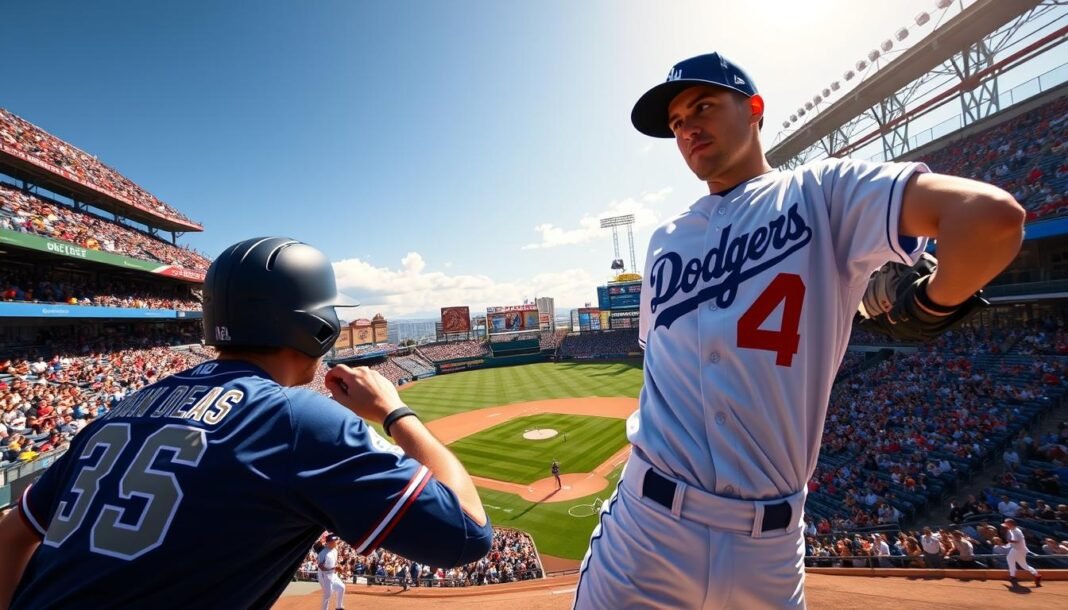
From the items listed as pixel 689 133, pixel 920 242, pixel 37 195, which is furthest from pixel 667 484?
pixel 37 195

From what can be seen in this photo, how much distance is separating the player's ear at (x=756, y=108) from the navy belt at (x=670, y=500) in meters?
1.58

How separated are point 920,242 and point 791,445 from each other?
0.80 m

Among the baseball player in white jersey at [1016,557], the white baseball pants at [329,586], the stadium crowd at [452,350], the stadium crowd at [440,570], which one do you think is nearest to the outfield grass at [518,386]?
the stadium crowd at [452,350]

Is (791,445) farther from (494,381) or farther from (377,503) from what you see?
(494,381)

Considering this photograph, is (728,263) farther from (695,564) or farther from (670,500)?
(695,564)

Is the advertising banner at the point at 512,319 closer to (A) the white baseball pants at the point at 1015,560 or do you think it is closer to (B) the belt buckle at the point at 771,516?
(A) the white baseball pants at the point at 1015,560

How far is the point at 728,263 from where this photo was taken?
1.65 meters

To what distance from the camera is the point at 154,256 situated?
3050 cm

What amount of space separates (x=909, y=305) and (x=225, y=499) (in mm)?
2325

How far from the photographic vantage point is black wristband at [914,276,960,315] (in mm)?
1361

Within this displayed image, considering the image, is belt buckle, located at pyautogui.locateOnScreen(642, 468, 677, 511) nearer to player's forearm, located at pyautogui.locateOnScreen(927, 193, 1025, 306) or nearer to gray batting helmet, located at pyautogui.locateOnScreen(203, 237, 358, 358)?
player's forearm, located at pyautogui.locateOnScreen(927, 193, 1025, 306)

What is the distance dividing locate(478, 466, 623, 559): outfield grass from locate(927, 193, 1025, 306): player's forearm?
13354 mm

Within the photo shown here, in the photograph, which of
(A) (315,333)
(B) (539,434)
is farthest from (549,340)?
(A) (315,333)

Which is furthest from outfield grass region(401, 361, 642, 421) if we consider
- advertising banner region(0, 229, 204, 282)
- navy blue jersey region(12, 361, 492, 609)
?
navy blue jersey region(12, 361, 492, 609)
